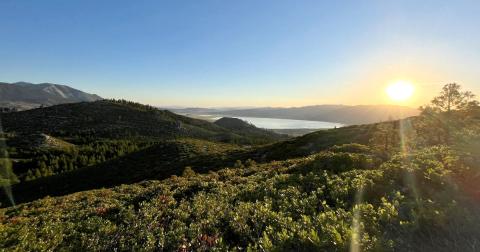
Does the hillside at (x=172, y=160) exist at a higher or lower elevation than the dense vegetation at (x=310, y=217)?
lower

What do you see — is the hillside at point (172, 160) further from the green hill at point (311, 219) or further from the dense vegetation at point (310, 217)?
the green hill at point (311, 219)

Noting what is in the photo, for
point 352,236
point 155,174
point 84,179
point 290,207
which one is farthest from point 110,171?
point 352,236

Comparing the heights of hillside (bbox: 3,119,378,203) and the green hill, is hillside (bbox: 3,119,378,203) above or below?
below

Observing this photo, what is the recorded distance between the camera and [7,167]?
105 m

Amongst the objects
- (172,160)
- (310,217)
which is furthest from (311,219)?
(172,160)

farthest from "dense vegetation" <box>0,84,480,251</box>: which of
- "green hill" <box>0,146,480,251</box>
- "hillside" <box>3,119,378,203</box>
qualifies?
"hillside" <box>3,119,378,203</box>

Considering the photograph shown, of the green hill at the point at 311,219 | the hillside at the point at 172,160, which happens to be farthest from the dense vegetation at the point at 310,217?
the hillside at the point at 172,160

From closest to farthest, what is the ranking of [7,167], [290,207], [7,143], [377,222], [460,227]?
[460,227] < [377,222] < [290,207] < [7,167] < [7,143]

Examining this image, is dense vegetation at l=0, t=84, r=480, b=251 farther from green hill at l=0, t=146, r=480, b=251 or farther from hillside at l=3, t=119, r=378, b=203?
hillside at l=3, t=119, r=378, b=203

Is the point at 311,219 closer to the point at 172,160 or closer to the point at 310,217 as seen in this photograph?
the point at 310,217

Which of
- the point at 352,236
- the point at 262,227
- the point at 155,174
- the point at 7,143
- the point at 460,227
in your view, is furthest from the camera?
the point at 7,143

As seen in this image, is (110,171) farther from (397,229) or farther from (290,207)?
(397,229)

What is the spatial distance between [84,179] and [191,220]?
57.7m

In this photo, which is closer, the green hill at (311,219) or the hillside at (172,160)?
the green hill at (311,219)
